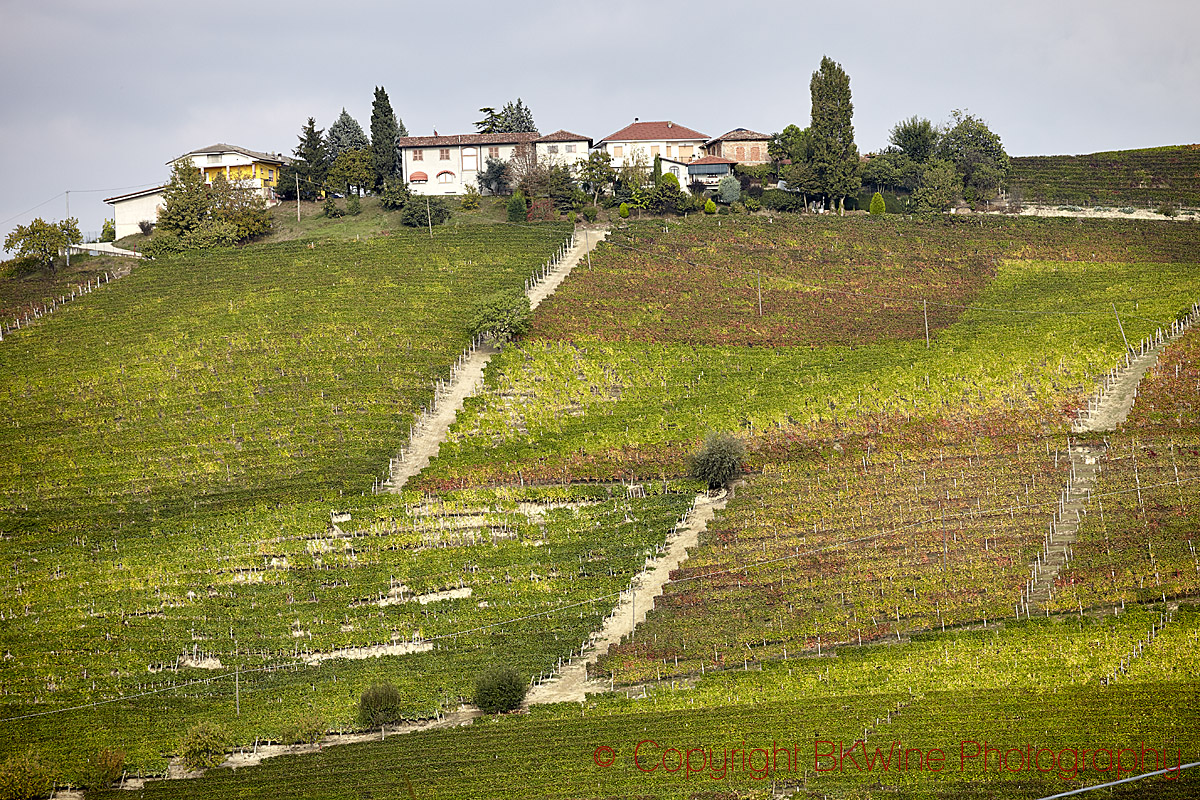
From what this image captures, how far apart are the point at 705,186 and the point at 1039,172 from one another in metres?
31.4

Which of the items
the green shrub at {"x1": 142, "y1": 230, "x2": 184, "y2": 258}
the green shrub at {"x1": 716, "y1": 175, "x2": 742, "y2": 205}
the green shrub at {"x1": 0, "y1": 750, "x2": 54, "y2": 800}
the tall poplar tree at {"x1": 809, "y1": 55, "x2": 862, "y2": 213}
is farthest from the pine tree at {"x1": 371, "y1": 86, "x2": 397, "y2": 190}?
the green shrub at {"x1": 0, "y1": 750, "x2": 54, "y2": 800}

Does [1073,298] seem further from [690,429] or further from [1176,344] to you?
[690,429]

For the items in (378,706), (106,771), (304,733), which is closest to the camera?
(106,771)

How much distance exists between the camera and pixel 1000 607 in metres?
54.5

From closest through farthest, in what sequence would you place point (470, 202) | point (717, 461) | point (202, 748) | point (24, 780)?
point (24, 780) → point (202, 748) → point (717, 461) → point (470, 202)

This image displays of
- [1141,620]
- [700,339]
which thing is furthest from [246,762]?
[700,339]

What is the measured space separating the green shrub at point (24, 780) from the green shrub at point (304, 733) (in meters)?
8.80

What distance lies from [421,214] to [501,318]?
88.9ft

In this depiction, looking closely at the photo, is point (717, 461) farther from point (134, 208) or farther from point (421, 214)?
point (134, 208)

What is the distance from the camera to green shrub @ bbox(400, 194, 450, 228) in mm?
104312

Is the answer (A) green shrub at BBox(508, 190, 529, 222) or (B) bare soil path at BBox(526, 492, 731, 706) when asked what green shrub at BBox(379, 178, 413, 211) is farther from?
(B) bare soil path at BBox(526, 492, 731, 706)

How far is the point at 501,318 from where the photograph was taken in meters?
80.9

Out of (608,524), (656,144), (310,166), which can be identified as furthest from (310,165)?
(608,524)

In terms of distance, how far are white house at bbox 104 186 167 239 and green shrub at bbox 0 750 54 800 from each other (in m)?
71.6
